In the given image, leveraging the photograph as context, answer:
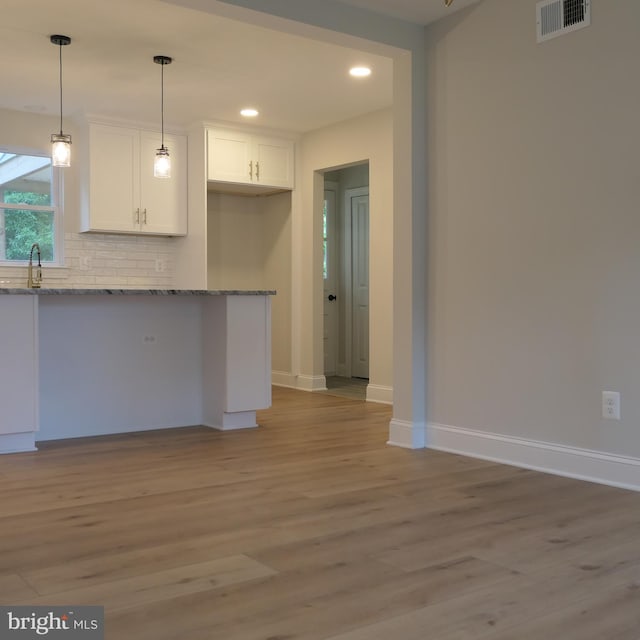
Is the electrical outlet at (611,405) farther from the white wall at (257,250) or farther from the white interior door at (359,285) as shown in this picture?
the white interior door at (359,285)

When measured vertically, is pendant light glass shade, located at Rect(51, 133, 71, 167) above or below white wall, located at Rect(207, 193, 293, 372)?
above

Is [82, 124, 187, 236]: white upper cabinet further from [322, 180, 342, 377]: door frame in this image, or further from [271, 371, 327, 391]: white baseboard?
[322, 180, 342, 377]: door frame

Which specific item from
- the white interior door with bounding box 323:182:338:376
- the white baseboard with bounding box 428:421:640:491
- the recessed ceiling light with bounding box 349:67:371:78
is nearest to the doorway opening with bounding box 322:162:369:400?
the white interior door with bounding box 323:182:338:376

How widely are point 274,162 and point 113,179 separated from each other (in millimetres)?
1484

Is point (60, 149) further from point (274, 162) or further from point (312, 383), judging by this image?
point (312, 383)

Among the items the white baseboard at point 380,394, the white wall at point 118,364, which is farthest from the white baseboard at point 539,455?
the white baseboard at point 380,394

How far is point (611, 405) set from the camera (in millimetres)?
3316

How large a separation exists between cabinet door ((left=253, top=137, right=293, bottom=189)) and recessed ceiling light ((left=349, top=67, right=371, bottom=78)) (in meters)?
1.82

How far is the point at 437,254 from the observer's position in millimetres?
4172

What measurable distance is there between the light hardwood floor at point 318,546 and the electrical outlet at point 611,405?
32 centimetres

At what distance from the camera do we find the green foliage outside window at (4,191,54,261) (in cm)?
639

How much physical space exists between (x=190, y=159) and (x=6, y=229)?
1710mm

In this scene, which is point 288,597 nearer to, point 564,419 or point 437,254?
point 564,419

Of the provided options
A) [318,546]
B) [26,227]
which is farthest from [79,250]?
[318,546]
